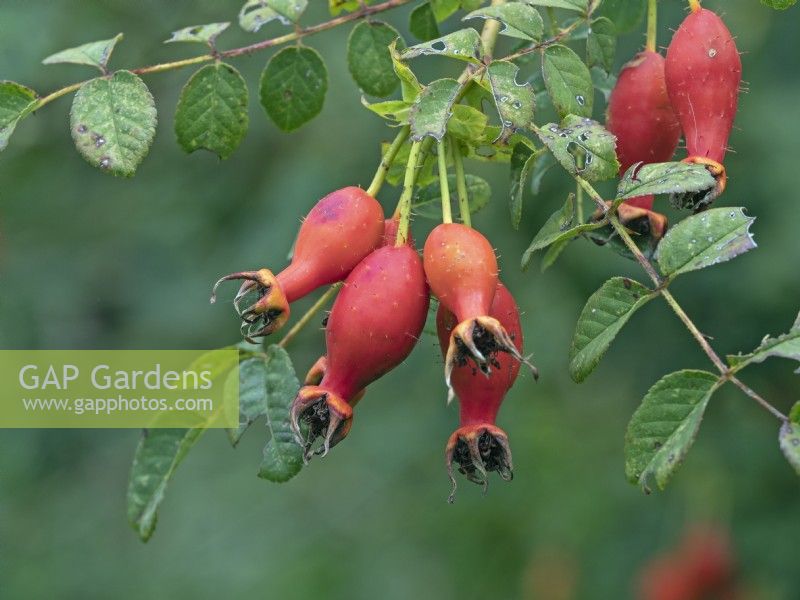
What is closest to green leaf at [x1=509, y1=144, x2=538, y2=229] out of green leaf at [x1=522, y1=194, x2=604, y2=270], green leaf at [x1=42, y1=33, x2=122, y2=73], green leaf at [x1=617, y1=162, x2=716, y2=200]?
green leaf at [x1=522, y1=194, x2=604, y2=270]

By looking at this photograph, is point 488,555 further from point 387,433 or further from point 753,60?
point 753,60

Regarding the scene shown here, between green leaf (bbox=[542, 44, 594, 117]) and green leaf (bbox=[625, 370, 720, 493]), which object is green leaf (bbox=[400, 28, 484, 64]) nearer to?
green leaf (bbox=[542, 44, 594, 117])

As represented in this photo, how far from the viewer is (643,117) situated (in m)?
1.75

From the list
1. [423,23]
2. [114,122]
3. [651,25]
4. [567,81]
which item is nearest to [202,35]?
[114,122]

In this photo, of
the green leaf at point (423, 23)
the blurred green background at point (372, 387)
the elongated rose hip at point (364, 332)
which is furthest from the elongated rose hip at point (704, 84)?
the blurred green background at point (372, 387)

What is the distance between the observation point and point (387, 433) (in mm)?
3756

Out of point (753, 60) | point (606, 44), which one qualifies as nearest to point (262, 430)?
point (753, 60)

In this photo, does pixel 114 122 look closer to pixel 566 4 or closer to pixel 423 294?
pixel 423 294

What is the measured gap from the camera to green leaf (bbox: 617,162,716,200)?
1.50 metres

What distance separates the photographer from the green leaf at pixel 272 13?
193 cm

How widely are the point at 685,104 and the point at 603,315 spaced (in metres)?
0.34

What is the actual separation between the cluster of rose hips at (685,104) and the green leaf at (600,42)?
8 cm

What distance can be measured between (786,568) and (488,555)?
90 cm

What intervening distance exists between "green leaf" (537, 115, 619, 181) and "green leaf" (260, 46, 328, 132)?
0.61 m
